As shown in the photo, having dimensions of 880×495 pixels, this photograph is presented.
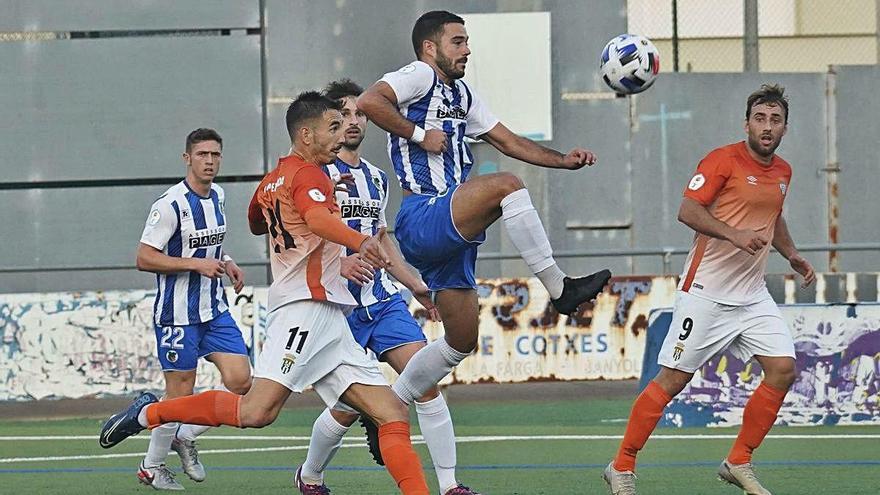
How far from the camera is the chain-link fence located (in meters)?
20.0

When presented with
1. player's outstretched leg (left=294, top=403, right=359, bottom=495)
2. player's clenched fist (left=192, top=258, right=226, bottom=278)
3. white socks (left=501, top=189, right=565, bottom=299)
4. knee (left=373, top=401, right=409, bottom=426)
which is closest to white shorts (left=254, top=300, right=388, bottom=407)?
knee (left=373, top=401, right=409, bottom=426)

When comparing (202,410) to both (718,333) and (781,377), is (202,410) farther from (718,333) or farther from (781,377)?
(781,377)

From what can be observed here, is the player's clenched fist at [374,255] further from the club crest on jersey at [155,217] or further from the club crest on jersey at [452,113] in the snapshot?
the club crest on jersey at [155,217]

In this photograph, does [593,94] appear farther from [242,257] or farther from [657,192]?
[242,257]

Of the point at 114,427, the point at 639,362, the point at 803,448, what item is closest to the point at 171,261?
the point at 114,427

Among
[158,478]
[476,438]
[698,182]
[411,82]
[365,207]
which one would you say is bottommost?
[476,438]

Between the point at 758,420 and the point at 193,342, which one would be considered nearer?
the point at 758,420

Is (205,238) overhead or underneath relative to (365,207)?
underneath

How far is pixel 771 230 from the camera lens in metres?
8.54

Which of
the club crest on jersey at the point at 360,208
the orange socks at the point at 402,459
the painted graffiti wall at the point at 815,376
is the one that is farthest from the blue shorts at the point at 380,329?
the painted graffiti wall at the point at 815,376

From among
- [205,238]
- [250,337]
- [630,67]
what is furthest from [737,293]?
[250,337]

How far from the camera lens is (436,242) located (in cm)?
750

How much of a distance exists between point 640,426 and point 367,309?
1701 millimetres

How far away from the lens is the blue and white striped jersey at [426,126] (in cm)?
773
